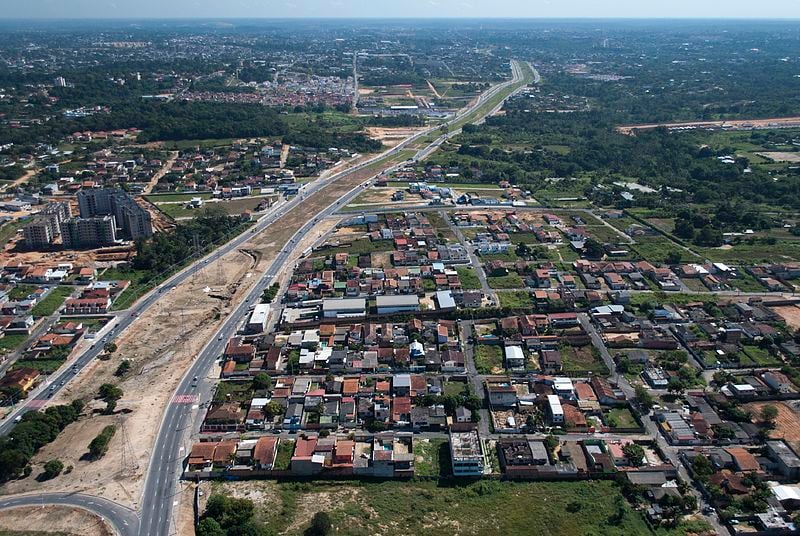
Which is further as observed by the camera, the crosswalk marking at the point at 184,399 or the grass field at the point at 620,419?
the crosswalk marking at the point at 184,399

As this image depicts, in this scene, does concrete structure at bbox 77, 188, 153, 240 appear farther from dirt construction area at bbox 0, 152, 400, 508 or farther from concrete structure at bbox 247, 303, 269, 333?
concrete structure at bbox 247, 303, 269, 333

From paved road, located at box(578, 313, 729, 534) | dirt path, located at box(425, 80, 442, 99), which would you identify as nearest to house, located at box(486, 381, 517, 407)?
paved road, located at box(578, 313, 729, 534)

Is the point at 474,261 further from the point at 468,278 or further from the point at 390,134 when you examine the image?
the point at 390,134

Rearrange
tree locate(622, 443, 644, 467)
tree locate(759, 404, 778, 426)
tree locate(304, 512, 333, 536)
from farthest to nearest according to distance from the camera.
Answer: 1. tree locate(759, 404, 778, 426)
2. tree locate(622, 443, 644, 467)
3. tree locate(304, 512, 333, 536)

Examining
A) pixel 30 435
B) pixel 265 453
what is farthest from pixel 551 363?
pixel 30 435

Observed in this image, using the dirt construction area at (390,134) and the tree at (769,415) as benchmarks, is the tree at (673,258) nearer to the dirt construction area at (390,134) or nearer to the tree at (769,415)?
the tree at (769,415)

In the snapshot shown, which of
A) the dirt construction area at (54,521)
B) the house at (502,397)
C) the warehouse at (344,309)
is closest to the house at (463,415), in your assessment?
the house at (502,397)
